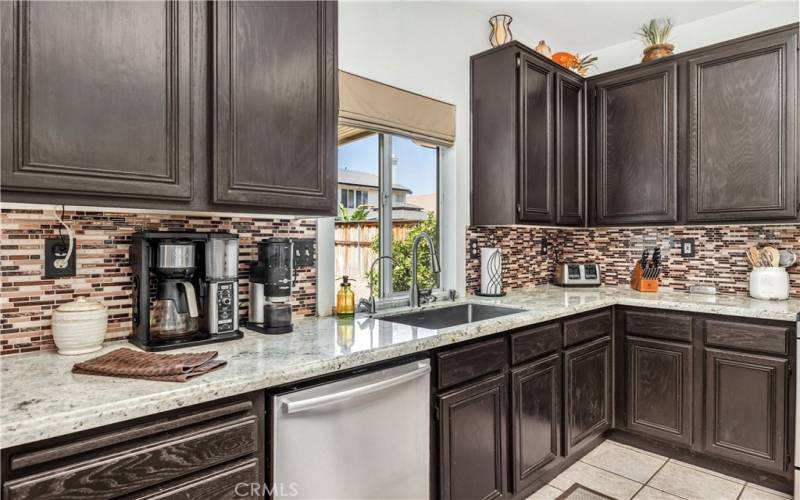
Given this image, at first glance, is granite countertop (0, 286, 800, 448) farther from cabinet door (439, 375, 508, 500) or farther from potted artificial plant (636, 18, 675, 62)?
potted artificial plant (636, 18, 675, 62)

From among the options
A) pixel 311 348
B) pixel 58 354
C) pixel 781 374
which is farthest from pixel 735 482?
pixel 58 354

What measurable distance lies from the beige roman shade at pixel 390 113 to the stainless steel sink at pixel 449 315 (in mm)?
985

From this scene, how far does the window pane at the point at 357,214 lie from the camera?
8.05 ft

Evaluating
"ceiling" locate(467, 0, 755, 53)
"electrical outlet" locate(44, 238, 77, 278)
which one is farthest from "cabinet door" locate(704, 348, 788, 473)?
"electrical outlet" locate(44, 238, 77, 278)

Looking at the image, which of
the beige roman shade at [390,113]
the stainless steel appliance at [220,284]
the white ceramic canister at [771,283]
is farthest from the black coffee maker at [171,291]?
the white ceramic canister at [771,283]

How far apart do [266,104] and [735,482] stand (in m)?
2.93

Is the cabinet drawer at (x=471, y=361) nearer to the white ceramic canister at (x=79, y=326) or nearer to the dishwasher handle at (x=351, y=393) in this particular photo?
the dishwasher handle at (x=351, y=393)

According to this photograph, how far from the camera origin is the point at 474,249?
9.80 ft

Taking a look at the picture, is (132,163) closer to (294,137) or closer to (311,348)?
(294,137)

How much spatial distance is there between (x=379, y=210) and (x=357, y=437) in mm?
1374

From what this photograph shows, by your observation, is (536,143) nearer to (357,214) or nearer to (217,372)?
(357,214)

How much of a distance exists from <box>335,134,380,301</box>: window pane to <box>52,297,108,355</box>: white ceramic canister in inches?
45.5

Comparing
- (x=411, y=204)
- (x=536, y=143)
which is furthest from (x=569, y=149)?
(x=411, y=204)

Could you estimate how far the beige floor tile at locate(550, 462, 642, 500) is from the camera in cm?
230
